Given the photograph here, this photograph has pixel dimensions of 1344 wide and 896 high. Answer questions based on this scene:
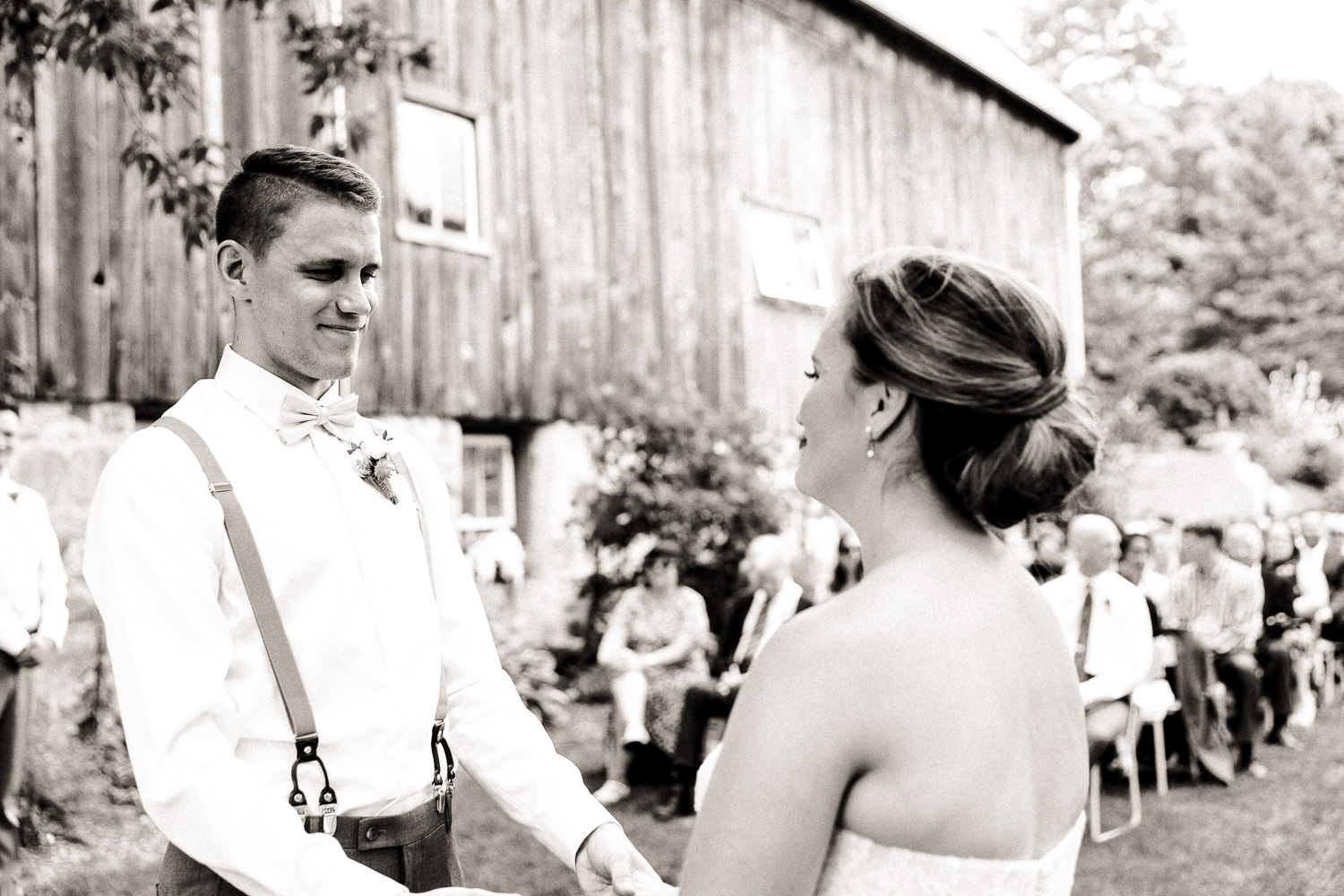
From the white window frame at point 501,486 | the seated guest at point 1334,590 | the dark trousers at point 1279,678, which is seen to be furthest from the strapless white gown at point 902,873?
the seated guest at point 1334,590

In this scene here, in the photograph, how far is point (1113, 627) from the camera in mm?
7090

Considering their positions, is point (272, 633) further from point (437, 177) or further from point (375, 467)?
point (437, 177)

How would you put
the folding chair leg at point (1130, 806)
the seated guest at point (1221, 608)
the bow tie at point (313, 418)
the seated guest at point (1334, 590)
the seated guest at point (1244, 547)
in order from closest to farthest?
the bow tie at point (313, 418) → the folding chair leg at point (1130, 806) → the seated guest at point (1221, 608) → the seated guest at point (1244, 547) → the seated guest at point (1334, 590)

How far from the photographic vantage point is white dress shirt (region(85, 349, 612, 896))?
191 centimetres

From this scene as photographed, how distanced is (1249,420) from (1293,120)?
34.4ft

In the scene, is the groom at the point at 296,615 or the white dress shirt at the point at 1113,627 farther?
the white dress shirt at the point at 1113,627

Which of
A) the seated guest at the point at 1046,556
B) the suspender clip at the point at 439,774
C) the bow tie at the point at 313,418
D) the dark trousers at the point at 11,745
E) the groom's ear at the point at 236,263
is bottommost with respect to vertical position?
the dark trousers at the point at 11,745

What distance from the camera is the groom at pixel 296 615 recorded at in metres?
1.93

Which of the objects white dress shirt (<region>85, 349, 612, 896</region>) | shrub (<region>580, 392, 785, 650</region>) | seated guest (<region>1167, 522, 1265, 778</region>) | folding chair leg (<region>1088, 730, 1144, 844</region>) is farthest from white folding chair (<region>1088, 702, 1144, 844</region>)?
white dress shirt (<region>85, 349, 612, 896</region>)

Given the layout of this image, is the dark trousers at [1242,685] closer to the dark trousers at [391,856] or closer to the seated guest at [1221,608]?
the seated guest at [1221,608]

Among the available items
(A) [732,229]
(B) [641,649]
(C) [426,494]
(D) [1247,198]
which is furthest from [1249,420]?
(C) [426,494]

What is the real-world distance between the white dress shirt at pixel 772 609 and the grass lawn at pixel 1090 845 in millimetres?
1105

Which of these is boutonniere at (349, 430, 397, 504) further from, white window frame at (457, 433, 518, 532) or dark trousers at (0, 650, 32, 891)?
white window frame at (457, 433, 518, 532)

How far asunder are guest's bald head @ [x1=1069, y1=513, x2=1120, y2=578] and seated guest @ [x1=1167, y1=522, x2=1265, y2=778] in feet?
7.87
